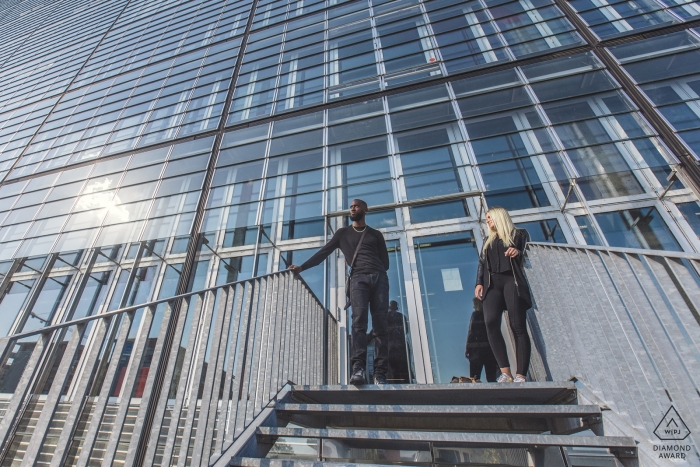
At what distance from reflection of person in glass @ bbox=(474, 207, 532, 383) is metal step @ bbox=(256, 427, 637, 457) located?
77cm

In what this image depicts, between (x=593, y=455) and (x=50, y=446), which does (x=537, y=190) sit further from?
(x=50, y=446)

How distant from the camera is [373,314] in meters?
2.72

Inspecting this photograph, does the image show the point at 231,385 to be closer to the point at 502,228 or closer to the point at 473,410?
the point at 473,410

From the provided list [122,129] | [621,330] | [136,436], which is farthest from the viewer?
[122,129]

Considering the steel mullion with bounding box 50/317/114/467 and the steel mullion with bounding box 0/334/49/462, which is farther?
the steel mullion with bounding box 50/317/114/467

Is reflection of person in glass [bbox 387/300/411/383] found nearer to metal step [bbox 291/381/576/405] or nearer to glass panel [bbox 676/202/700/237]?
metal step [bbox 291/381/576/405]

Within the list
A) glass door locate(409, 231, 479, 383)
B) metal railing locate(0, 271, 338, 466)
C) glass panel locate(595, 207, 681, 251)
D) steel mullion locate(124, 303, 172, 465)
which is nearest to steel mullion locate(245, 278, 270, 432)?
metal railing locate(0, 271, 338, 466)

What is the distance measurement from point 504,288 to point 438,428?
127 cm

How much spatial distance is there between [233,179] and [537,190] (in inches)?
199

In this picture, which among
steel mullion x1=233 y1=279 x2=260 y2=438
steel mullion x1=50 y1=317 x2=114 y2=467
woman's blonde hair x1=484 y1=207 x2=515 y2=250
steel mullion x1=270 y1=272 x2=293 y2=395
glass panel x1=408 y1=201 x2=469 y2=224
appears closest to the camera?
steel mullion x1=50 y1=317 x2=114 y2=467

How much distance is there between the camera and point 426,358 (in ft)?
11.3

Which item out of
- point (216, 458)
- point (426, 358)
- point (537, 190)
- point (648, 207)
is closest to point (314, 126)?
point (537, 190)

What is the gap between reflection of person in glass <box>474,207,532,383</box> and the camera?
239 cm

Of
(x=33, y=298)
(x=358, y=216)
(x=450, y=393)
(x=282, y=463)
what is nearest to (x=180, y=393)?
(x=282, y=463)
